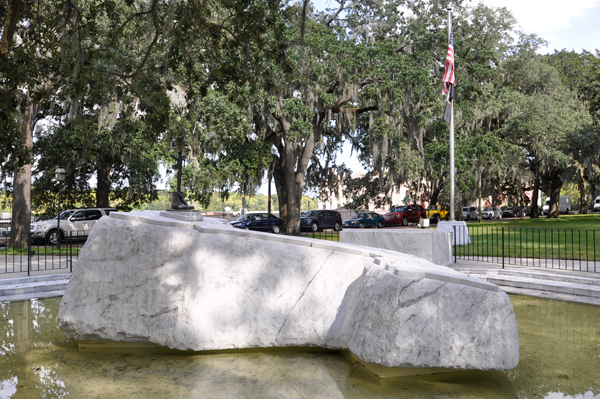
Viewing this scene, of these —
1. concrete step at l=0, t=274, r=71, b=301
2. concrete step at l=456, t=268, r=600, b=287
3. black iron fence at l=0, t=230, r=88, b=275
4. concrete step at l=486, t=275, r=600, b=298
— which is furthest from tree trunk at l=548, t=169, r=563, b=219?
concrete step at l=0, t=274, r=71, b=301

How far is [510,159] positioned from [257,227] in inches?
718

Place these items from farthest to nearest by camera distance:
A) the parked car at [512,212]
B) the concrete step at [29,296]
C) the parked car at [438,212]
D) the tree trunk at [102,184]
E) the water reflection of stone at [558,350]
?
1. the parked car at [512,212]
2. the parked car at [438,212]
3. the tree trunk at [102,184]
4. the concrete step at [29,296]
5. the water reflection of stone at [558,350]

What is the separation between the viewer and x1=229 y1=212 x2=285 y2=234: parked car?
26.4m

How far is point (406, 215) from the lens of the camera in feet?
120

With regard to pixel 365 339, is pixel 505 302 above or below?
above

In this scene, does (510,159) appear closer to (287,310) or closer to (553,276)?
(553,276)

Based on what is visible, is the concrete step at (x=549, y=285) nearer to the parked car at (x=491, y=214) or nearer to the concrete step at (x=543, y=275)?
the concrete step at (x=543, y=275)

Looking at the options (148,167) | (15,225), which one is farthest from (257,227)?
(15,225)

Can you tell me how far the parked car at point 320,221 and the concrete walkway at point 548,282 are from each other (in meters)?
19.7

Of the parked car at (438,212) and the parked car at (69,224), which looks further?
the parked car at (438,212)

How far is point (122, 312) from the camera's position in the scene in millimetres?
5715

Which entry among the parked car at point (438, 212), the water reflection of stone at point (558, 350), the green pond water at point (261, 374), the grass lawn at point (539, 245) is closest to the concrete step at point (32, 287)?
the green pond water at point (261, 374)

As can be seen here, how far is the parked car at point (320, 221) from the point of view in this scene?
1220 inches

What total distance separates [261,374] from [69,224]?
21288 mm
